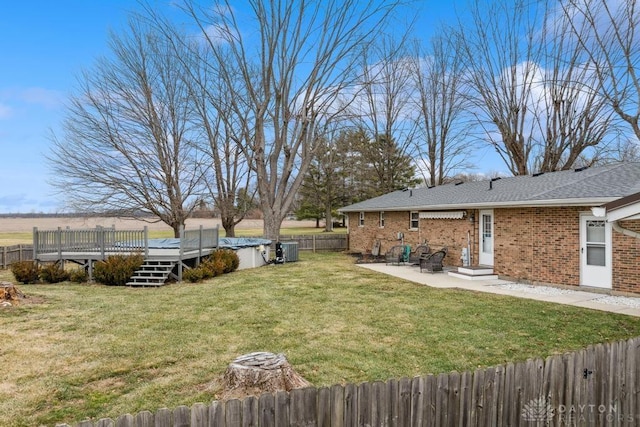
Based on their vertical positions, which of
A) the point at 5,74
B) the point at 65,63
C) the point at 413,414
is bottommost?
the point at 413,414

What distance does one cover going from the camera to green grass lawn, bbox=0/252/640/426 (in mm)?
4785

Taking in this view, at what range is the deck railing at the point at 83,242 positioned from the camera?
13.9m

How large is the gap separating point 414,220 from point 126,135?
1576 cm

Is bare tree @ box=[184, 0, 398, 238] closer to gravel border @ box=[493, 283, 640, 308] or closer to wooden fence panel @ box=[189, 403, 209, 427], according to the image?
gravel border @ box=[493, 283, 640, 308]

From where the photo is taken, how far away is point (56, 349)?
20.8 feet

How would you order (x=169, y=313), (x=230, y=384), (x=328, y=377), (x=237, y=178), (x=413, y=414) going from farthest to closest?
(x=237, y=178)
(x=169, y=313)
(x=328, y=377)
(x=230, y=384)
(x=413, y=414)

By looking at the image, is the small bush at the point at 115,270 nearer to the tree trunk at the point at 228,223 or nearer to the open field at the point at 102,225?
the open field at the point at 102,225

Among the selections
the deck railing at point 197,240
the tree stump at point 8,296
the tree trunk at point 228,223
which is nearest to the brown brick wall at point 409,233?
the tree trunk at point 228,223

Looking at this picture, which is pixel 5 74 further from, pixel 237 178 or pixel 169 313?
pixel 169 313

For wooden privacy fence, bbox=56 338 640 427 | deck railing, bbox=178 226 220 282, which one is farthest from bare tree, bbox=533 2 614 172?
wooden privacy fence, bbox=56 338 640 427

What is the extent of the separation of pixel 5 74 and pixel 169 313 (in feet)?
47.6

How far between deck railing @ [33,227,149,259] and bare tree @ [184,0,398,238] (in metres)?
8.41

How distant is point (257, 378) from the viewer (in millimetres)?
4434

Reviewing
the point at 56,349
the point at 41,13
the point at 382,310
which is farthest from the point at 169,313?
the point at 41,13
